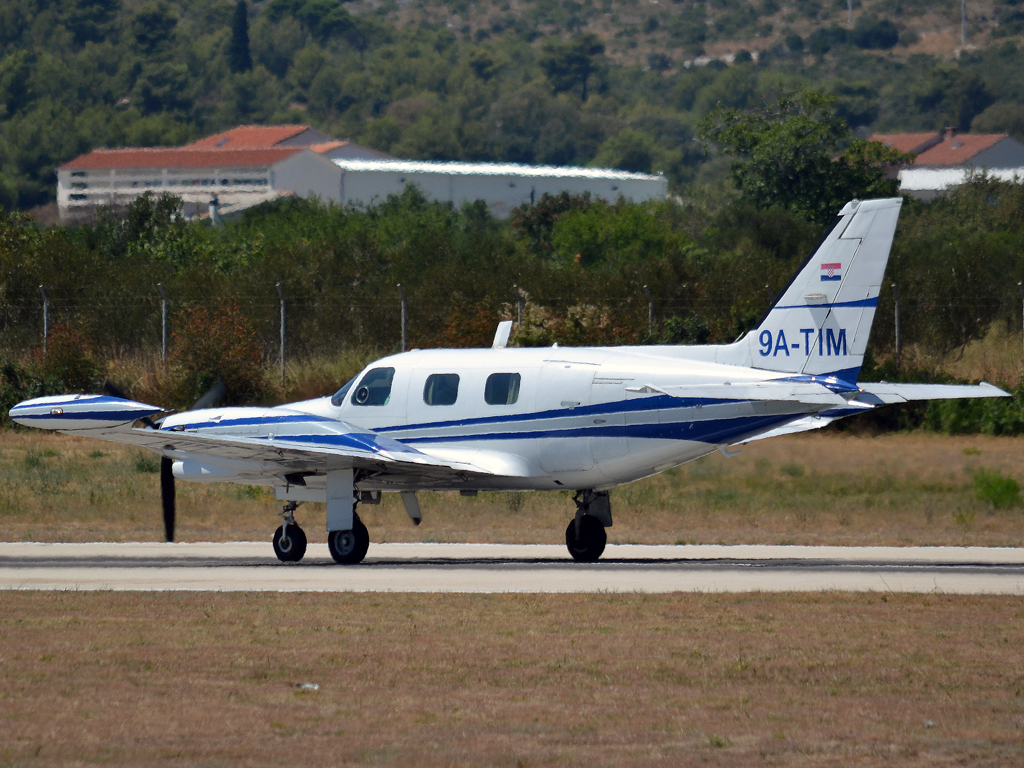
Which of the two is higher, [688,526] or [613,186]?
[613,186]

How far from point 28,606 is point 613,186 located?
140080 millimetres

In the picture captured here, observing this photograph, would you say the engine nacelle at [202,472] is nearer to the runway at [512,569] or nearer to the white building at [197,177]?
the runway at [512,569]

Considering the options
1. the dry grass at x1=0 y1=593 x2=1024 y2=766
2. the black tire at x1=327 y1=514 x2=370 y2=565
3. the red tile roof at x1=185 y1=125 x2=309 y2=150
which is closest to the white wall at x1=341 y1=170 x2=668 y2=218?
the red tile roof at x1=185 y1=125 x2=309 y2=150

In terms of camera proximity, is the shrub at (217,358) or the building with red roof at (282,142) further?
the building with red roof at (282,142)

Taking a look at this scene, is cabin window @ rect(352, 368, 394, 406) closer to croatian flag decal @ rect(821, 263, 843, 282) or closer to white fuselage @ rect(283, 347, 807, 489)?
white fuselage @ rect(283, 347, 807, 489)

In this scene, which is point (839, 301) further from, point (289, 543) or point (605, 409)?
point (289, 543)

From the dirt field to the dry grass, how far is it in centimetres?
1041

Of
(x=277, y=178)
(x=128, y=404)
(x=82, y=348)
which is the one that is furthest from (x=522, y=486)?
(x=277, y=178)

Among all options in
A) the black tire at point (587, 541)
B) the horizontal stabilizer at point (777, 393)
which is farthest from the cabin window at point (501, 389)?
the horizontal stabilizer at point (777, 393)

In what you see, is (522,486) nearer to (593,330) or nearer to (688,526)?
(688,526)

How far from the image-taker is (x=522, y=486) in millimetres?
24000

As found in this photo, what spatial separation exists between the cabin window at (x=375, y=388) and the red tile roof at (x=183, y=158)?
424ft

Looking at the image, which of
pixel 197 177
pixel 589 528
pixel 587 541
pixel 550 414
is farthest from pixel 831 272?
pixel 197 177

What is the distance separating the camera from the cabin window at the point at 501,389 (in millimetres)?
23766
